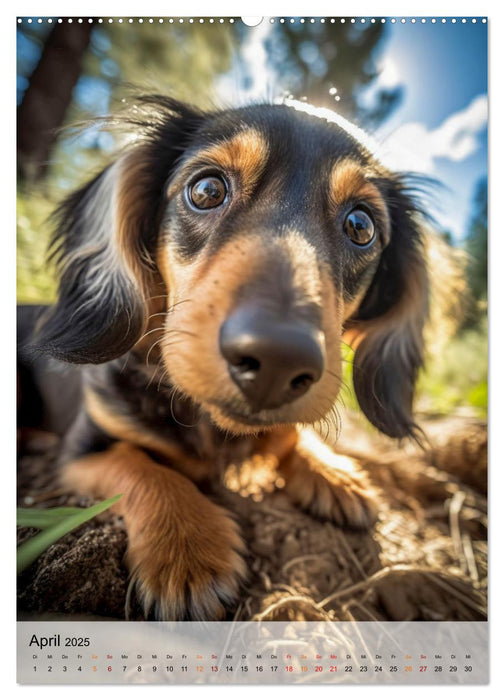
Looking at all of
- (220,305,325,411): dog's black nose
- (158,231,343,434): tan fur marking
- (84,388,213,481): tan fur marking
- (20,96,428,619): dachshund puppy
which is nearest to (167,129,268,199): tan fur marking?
(20,96,428,619): dachshund puppy

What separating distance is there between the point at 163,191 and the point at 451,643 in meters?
1.62

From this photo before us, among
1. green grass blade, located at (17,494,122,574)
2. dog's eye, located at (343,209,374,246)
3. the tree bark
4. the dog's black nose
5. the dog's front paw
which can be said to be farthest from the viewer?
the tree bark

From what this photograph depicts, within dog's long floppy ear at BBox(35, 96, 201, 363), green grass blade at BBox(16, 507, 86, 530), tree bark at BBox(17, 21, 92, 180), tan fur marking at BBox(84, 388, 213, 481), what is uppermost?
tree bark at BBox(17, 21, 92, 180)

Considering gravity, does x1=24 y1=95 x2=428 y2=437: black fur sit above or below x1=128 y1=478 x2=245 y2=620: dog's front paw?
above

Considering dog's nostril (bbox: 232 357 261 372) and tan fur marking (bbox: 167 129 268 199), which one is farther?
tan fur marking (bbox: 167 129 268 199)

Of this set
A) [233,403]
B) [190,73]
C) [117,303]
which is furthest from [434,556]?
[190,73]

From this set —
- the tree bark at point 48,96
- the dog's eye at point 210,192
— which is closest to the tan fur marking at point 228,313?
the dog's eye at point 210,192

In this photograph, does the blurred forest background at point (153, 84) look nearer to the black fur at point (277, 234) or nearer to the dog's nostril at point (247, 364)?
the black fur at point (277, 234)

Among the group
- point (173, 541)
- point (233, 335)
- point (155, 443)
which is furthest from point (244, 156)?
point (173, 541)

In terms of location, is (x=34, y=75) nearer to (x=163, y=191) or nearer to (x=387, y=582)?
(x=163, y=191)

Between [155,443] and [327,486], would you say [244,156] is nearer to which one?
[155,443]

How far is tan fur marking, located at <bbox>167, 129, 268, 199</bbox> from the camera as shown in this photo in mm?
1376

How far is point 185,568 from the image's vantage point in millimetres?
1269

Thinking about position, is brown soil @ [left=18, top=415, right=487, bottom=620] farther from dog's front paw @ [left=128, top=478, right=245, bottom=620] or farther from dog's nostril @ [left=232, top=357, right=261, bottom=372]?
dog's nostril @ [left=232, top=357, right=261, bottom=372]
